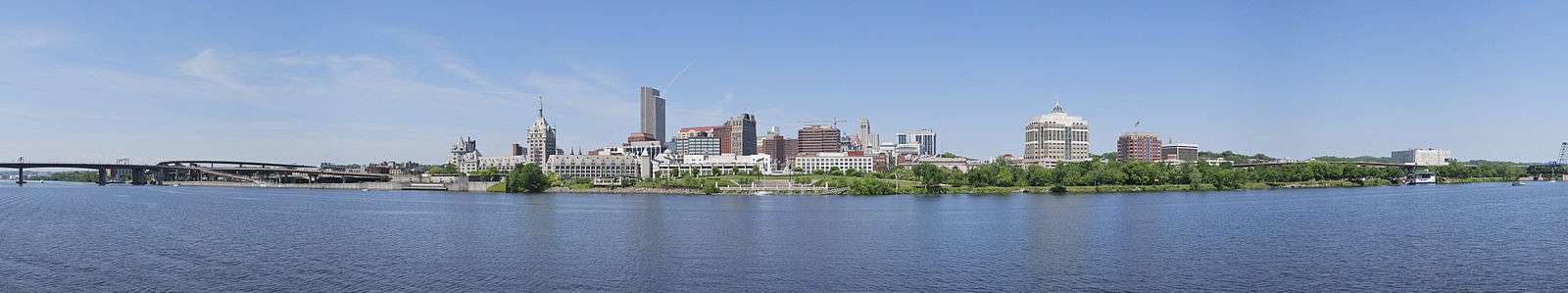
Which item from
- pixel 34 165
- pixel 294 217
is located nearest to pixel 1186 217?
pixel 294 217

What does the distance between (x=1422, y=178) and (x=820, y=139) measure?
4045 inches

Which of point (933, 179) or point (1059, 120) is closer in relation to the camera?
point (933, 179)

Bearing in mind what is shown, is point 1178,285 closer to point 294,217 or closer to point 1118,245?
point 1118,245

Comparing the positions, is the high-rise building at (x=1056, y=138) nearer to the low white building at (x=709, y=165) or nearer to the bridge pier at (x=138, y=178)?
the low white building at (x=709, y=165)

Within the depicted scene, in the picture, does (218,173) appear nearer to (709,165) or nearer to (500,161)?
(500,161)

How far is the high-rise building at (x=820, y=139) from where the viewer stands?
194 metres

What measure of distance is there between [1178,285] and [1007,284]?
4.17 meters

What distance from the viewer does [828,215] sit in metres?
50.7

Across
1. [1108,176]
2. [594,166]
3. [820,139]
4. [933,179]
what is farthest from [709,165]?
[1108,176]

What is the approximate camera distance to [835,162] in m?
155

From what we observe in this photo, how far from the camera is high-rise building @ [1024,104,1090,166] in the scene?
164 m

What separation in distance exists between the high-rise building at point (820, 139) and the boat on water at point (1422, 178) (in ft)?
321

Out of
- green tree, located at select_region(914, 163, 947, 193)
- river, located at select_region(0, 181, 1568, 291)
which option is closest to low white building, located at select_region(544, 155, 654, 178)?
green tree, located at select_region(914, 163, 947, 193)

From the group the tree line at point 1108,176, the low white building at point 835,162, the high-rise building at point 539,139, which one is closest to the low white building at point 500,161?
the high-rise building at point 539,139
